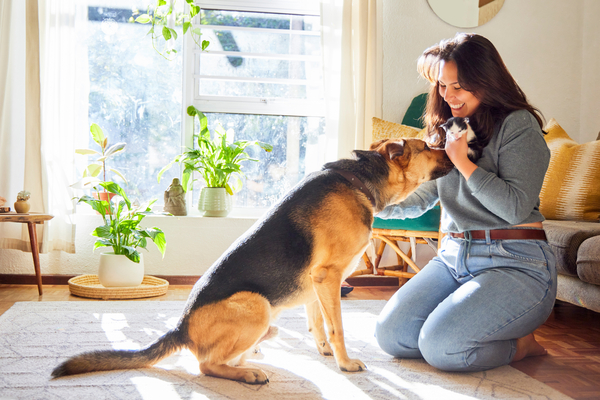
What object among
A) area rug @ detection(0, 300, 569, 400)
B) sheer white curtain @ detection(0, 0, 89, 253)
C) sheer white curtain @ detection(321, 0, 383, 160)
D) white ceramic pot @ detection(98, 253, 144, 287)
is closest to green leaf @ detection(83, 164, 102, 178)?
sheer white curtain @ detection(0, 0, 89, 253)

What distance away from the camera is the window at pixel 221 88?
4031 mm

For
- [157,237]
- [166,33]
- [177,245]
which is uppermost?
[166,33]

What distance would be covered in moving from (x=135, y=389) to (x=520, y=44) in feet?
13.4

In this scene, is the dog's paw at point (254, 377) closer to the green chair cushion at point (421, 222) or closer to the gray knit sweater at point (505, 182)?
the gray knit sweater at point (505, 182)

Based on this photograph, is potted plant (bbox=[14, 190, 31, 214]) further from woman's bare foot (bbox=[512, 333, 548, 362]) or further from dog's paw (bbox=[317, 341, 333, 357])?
woman's bare foot (bbox=[512, 333, 548, 362])

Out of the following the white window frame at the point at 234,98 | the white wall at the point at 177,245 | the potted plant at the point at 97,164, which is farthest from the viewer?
the white window frame at the point at 234,98

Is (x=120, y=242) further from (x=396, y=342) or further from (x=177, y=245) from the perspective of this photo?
(x=396, y=342)

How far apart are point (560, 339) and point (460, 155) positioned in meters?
1.26

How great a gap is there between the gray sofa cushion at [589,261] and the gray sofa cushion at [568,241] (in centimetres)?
5

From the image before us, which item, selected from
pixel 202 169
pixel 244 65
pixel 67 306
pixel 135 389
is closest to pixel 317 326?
pixel 135 389

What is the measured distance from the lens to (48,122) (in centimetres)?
360

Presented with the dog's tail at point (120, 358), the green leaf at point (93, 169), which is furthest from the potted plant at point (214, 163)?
the dog's tail at point (120, 358)

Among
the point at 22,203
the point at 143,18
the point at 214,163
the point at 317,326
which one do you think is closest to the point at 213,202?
the point at 214,163

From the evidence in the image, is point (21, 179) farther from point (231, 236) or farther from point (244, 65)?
point (244, 65)
